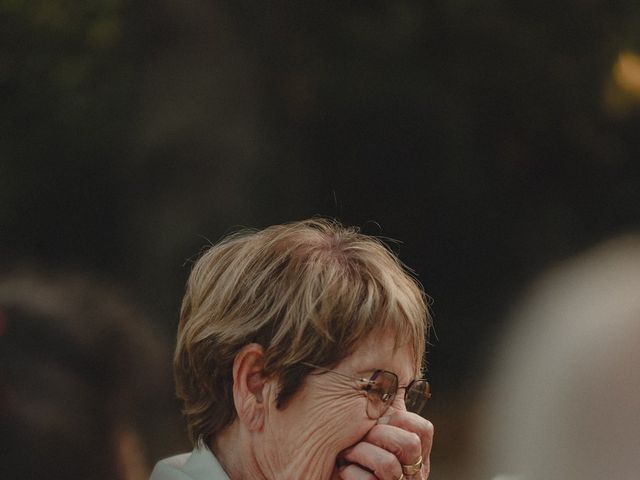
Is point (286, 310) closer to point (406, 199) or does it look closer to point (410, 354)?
point (410, 354)

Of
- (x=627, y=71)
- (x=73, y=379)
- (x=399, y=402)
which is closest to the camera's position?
(x=399, y=402)

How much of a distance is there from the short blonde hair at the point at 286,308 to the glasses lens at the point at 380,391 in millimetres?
86

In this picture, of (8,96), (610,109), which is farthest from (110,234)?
(610,109)

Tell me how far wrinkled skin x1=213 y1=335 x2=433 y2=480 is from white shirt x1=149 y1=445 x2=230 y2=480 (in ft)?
0.19

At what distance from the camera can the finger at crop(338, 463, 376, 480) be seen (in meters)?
2.24

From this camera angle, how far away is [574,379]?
3887 mm

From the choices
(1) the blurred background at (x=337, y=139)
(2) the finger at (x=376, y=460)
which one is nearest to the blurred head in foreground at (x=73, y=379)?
(1) the blurred background at (x=337, y=139)

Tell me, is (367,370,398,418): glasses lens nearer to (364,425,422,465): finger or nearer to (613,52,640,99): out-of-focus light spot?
(364,425,422,465): finger

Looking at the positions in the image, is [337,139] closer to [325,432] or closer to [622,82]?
[622,82]

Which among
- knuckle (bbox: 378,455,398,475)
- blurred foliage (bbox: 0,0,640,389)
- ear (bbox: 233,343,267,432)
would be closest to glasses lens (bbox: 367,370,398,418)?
knuckle (bbox: 378,455,398,475)

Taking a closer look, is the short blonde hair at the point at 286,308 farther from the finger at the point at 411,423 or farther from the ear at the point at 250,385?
the finger at the point at 411,423

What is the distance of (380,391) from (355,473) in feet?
0.62

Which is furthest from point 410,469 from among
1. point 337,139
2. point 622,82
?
point 622,82

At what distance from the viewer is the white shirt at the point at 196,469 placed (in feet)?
7.46
